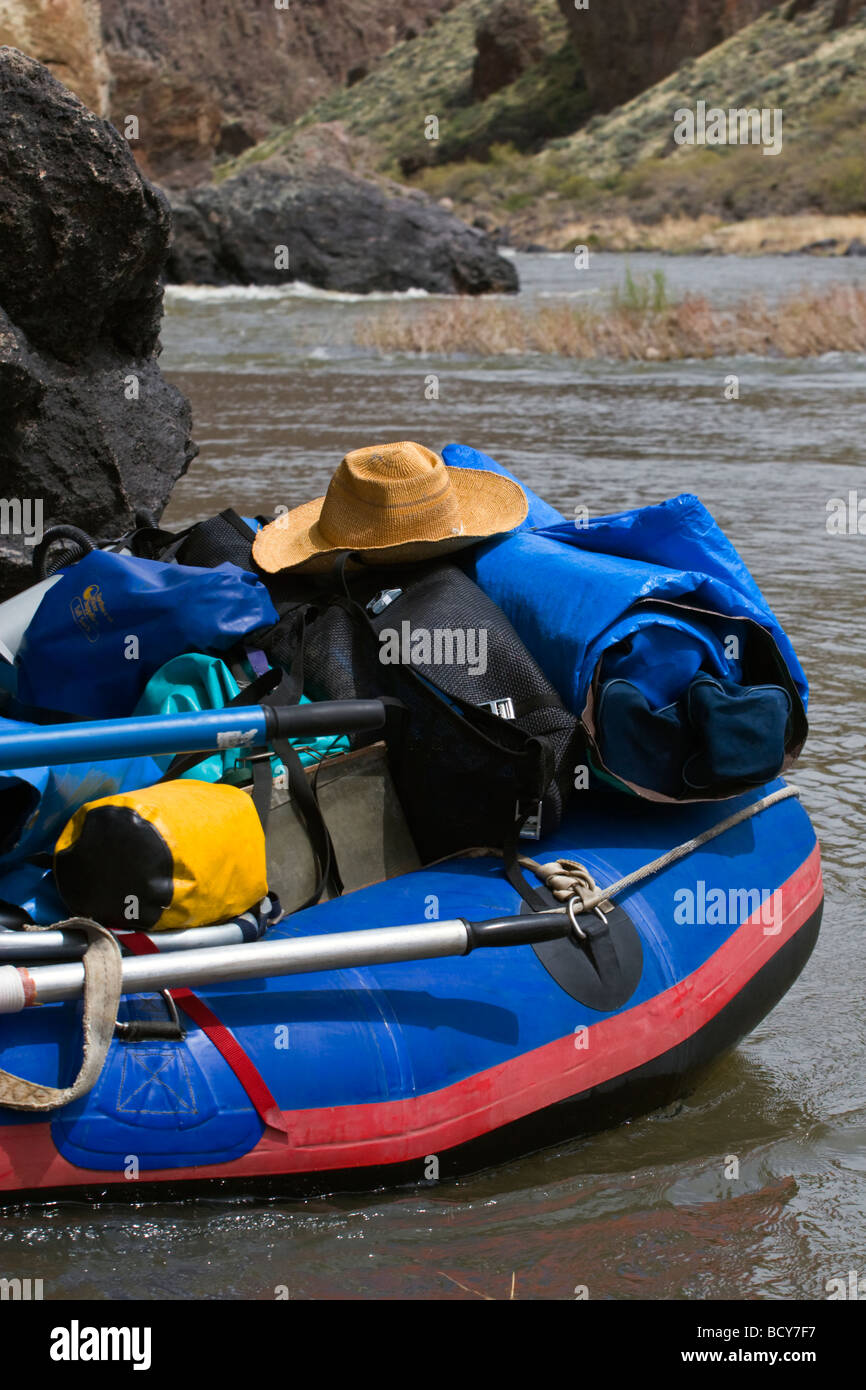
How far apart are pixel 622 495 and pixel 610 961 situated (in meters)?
6.08

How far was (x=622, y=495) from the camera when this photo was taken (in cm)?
843

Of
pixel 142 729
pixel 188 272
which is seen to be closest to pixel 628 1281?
pixel 142 729

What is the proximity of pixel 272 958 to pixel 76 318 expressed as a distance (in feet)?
9.01

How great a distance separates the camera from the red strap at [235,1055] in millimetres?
2348

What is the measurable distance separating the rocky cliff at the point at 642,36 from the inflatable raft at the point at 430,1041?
81775 millimetres

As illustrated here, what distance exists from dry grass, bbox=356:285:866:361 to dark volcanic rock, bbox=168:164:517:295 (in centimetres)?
1090

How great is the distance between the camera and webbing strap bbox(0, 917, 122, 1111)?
2.23m

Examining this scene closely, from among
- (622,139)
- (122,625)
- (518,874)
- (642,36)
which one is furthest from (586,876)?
(642,36)

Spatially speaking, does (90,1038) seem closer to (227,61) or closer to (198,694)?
(198,694)

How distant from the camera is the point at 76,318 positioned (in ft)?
14.4

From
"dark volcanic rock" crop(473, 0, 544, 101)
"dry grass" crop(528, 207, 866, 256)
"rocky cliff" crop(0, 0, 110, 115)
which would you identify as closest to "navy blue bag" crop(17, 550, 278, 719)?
"rocky cliff" crop(0, 0, 110, 115)

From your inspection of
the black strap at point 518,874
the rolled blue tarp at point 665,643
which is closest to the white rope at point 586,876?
the black strap at point 518,874

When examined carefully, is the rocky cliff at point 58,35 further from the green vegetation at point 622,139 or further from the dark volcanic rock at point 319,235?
the green vegetation at point 622,139

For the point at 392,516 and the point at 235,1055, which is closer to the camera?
the point at 235,1055
